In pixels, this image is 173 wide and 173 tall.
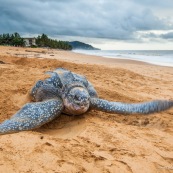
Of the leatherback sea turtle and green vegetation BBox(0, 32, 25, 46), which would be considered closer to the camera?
the leatherback sea turtle

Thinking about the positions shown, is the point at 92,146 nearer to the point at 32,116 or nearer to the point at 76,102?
the point at 32,116

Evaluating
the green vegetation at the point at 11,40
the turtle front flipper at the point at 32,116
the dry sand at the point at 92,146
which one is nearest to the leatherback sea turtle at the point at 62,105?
the turtle front flipper at the point at 32,116

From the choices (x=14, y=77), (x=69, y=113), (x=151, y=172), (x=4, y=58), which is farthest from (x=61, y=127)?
(x=4, y=58)

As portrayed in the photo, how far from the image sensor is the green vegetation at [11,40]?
148ft

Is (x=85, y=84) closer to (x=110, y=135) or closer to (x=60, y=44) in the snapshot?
(x=110, y=135)

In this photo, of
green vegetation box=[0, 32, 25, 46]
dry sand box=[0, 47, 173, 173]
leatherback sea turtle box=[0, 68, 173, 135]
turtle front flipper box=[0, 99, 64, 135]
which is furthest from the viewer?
green vegetation box=[0, 32, 25, 46]

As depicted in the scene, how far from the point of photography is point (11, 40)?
152ft

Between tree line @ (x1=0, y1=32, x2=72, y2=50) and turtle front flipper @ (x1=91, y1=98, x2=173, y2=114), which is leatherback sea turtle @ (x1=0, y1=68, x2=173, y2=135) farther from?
tree line @ (x1=0, y1=32, x2=72, y2=50)

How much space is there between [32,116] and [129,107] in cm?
131

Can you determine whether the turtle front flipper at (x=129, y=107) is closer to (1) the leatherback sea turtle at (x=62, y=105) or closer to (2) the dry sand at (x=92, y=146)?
(1) the leatherback sea turtle at (x=62, y=105)

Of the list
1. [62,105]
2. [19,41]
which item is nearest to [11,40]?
[19,41]

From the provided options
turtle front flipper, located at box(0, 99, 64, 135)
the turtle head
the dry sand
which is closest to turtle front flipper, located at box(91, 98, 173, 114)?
the dry sand

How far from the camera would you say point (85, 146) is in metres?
2.46

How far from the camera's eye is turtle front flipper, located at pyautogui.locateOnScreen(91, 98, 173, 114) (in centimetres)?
355
